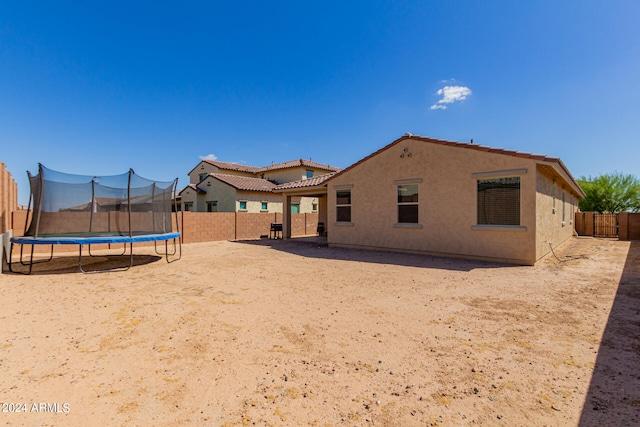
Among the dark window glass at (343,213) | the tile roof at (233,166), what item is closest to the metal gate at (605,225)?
the dark window glass at (343,213)

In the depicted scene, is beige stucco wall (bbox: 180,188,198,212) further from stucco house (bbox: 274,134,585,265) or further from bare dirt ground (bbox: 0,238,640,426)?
bare dirt ground (bbox: 0,238,640,426)

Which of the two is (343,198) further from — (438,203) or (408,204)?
(438,203)

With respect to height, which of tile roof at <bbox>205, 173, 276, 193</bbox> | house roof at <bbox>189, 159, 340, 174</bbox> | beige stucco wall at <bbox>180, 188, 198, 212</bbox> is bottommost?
beige stucco wall at <bbox>180, 188, 198, 212</bbox>

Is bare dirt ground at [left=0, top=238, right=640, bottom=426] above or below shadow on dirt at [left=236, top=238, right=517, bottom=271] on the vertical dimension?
below

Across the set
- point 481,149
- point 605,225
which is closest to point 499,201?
point 481,149

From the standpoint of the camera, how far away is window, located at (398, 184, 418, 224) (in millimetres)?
10523

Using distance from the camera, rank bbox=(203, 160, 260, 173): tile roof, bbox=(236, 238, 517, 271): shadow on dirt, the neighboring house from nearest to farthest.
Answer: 1. bbox=(236, 238, 517, 271): shadow on dirt
2. the neighboring house
3. bbox=(203, 160, 260, 173): tile roof

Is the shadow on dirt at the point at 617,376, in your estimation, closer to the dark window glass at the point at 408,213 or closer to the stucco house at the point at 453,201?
the stucco house at the point at 453,201

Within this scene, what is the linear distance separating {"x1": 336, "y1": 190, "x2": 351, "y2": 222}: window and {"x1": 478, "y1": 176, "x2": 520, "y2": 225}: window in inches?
201

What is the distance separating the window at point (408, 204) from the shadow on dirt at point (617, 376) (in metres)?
6.23

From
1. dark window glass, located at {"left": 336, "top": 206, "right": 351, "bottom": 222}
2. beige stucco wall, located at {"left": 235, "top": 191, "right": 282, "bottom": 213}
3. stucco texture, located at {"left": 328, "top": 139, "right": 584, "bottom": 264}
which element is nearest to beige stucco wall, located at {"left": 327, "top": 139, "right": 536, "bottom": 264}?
stucco texture, located at {"left": 328, "top": 139, "right": 584, "bottom": 264}

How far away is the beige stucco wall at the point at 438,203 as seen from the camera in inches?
332

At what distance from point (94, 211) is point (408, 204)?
10.8 meters

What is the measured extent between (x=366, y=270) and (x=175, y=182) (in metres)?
7.07
